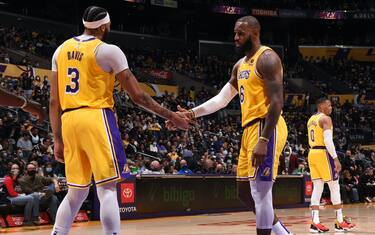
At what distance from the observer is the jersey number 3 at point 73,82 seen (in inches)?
209

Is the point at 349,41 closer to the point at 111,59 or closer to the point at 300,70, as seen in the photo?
the point at 300,70

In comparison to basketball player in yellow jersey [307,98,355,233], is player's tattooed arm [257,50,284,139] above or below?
above

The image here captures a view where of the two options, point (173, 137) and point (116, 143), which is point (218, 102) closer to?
point (116, 143)

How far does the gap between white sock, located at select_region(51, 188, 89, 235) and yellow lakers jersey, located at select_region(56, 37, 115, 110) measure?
0.75 m

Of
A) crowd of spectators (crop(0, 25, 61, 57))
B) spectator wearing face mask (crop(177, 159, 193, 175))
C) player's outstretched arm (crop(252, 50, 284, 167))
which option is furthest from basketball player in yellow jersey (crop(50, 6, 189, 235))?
crowd of spectators (crop(0, 25, 61, 57))

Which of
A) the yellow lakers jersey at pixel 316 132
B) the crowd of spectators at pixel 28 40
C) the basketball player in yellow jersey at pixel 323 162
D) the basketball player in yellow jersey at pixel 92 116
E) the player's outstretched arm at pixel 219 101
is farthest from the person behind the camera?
the crowd of spectators at pixel 28 40

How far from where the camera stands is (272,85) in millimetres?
5746

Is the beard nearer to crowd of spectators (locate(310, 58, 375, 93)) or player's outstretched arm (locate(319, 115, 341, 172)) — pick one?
player's outstretched arm (locate(319, 115, 341, 172))

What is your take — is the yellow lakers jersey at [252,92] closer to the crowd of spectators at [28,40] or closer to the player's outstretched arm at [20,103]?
the player's outstretched arm at [20,103]

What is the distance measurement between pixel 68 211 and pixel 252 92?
6.88ft

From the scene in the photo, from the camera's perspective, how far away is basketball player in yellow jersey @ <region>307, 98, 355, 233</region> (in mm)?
11244

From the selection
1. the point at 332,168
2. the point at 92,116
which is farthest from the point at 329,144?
the point at 92,116

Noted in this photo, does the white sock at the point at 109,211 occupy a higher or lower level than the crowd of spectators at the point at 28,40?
lower

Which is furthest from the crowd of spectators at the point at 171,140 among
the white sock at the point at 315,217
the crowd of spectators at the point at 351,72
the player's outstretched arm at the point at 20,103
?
the player's outstretched arm at the point at 20,103
